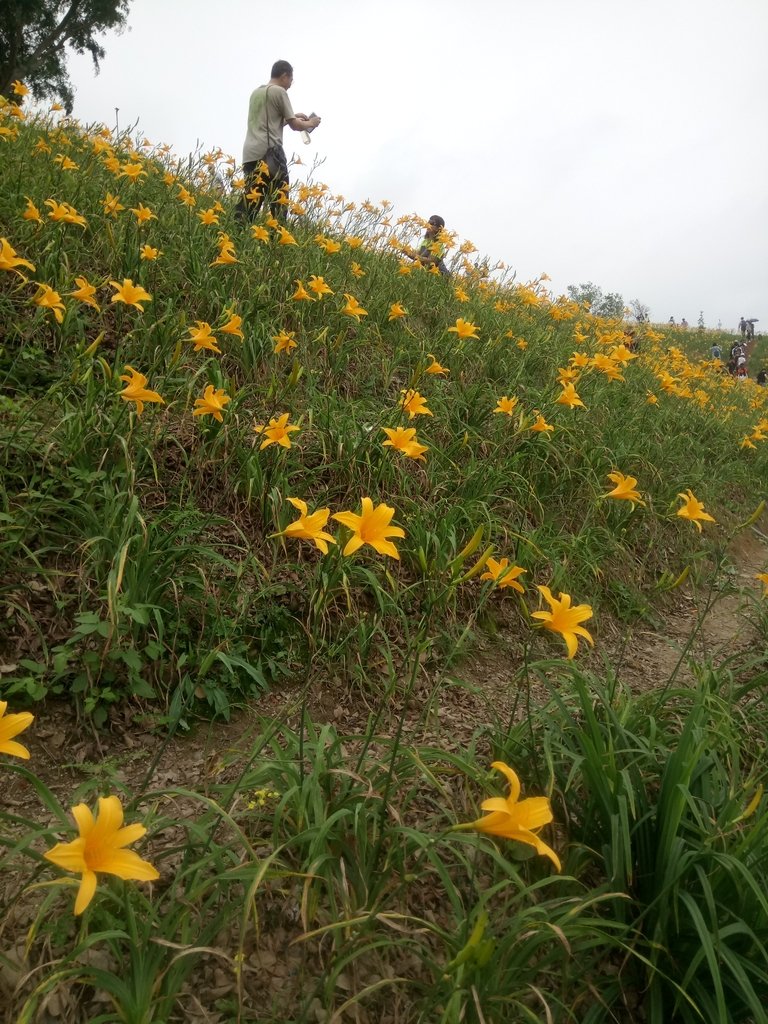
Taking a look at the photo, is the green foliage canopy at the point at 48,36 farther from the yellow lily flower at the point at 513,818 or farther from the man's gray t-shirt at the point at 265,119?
the yellow lily flower at the point at 513,818

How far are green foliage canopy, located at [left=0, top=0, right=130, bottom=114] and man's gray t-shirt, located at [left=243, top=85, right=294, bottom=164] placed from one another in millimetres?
11858

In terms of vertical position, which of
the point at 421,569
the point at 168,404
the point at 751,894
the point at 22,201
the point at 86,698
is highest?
the point at 22,201

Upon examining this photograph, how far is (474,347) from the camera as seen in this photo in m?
4.55

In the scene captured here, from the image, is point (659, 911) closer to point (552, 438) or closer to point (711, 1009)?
point (711, 1009)

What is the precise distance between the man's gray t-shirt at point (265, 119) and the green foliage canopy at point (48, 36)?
38.9 feet

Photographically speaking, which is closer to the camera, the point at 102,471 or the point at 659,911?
the point at 659,911

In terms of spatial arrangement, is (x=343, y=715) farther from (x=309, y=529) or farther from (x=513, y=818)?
(x=513, y=818)

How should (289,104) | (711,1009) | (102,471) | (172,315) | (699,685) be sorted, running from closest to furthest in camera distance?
(711,1009)
(699,685)
(102,471)
(172,315)
(289,104)

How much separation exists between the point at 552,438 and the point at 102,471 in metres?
2.66

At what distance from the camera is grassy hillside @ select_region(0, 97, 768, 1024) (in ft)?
4.15

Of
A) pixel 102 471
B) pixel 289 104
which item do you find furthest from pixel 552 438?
pixel 289 104

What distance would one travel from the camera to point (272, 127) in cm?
517

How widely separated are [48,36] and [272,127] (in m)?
15.8

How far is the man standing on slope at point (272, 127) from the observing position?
5004 millimetres
